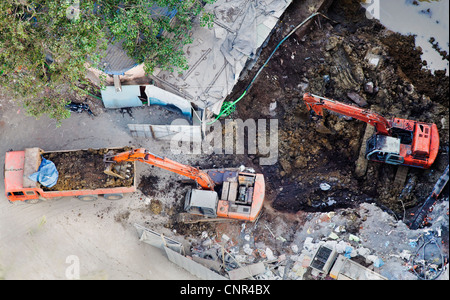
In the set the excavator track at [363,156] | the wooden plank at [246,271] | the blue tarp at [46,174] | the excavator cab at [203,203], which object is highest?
the excavator track at [363,156]

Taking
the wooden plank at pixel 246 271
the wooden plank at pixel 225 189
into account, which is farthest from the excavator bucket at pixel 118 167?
the wooden plank at pixel 246 271

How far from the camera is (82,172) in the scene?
73.7 ft

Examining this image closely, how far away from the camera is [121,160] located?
878 inches

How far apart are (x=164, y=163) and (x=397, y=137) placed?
11569 mm

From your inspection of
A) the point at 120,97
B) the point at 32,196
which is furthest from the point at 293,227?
the point at 32,196

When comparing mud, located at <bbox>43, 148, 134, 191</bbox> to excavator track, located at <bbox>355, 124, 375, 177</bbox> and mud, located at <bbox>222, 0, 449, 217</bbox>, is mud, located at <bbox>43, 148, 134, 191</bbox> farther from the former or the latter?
excavator track, located at <bbox>355, 124, 375, 177</bbox>

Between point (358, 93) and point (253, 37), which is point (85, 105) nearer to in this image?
point (253, 37)

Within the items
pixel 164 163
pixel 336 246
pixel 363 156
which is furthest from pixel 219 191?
pixel 363 156

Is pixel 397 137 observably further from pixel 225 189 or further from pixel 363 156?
pixel 225 189

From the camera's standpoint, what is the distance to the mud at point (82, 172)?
2228 cm

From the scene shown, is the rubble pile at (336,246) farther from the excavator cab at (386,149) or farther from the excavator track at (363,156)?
the excavator cab at (386,149)

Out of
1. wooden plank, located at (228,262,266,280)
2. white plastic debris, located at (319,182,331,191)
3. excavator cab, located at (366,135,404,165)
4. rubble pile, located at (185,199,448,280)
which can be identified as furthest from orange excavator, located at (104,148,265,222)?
excavator cab, located at (366,135,404,165)

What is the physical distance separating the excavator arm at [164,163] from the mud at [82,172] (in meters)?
0.73

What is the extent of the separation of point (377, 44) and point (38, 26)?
17481 mm
